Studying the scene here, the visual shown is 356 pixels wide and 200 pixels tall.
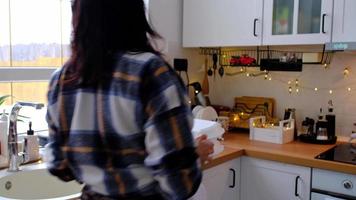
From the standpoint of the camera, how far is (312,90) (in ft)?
8.02

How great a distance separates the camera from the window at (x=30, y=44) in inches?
76.4

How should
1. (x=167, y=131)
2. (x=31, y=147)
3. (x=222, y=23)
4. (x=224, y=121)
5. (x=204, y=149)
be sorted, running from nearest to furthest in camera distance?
(x=167, y=131)
(x=204, y=149)
(x=31, y=147)
(x=222, y=23)
(x=224, y=121)

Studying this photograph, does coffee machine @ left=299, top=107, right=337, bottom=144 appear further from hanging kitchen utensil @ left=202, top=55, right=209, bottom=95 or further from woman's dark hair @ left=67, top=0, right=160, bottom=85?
woman's dark hair @ left=67, top=0, right=160, bottom=85

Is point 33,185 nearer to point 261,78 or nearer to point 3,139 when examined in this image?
point 3,139

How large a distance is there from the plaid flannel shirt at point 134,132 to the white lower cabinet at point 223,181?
3.79 feet

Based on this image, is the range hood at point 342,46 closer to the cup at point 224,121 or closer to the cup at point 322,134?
the cup at point 322,134

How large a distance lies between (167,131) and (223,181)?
1.40 metres

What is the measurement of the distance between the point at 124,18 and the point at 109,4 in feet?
0.14

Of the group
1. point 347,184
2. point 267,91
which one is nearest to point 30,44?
point 267,91

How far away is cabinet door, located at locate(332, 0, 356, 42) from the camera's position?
195 cm

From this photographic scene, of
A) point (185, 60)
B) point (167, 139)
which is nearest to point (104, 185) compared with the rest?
point (167, 139)

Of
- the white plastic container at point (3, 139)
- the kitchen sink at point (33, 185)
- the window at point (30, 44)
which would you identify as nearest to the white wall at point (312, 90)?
the window at point (30, 44)

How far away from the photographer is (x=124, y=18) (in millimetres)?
803

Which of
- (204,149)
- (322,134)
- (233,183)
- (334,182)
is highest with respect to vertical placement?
(204,149)
